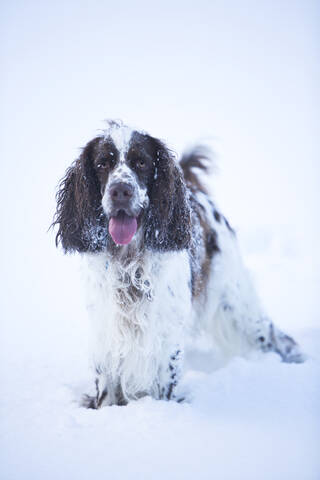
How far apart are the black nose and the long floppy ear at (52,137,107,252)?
0.35 metres

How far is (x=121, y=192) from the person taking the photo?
244 cm

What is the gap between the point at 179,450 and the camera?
1.97 metres

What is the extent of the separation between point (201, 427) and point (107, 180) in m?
1.73

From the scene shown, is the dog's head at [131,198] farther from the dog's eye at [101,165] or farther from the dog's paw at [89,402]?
the dog's paw at [89,402]

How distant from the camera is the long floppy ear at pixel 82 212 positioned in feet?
9.01

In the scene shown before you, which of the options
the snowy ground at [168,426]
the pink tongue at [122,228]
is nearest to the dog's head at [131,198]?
the pink tongue at [122,228]

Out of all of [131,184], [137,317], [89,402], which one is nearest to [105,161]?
[131,184]

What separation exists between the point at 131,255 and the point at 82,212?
1.64 feet

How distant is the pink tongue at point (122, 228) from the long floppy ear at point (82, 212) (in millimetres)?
204

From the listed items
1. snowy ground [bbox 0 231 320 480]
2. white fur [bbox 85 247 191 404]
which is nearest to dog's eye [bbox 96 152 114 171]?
white fur [bbox 85 247 191 404]

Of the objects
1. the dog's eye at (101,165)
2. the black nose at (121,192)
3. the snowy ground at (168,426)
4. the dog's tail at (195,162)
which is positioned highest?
the dog's tail at (195,162)

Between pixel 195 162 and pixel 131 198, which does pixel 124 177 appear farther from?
pixel 195 162

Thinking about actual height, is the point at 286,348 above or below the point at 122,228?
below

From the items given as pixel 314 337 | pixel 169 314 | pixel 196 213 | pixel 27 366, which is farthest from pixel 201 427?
pixel 314 337
